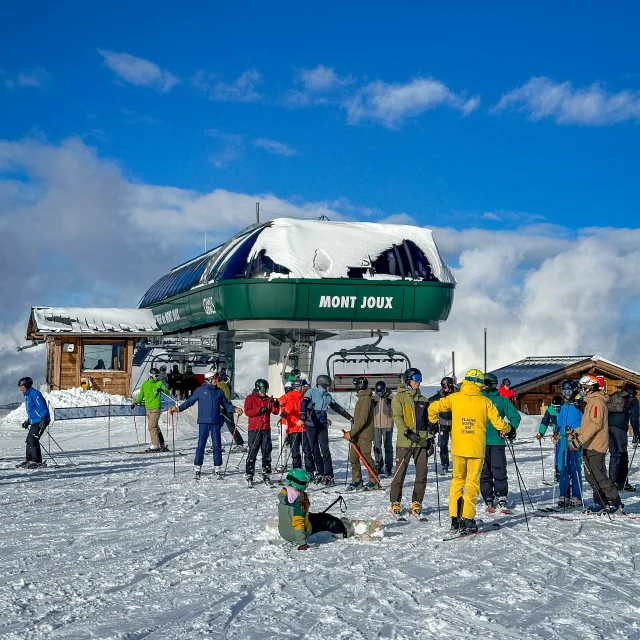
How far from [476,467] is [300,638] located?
4079 mm

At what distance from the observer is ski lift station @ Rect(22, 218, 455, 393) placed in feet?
122

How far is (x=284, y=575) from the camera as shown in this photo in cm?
717

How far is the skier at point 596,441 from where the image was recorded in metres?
10.3

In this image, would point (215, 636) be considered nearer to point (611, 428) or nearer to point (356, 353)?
point (611, 428)

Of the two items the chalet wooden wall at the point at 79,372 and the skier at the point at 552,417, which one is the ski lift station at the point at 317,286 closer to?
the chalet wooden wall at the point at 79,372

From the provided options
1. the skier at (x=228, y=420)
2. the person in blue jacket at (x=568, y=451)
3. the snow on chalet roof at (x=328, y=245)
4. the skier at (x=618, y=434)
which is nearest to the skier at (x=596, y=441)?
the person in blue jacket at (x=568, y=451)

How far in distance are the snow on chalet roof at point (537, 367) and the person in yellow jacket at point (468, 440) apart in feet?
93.3

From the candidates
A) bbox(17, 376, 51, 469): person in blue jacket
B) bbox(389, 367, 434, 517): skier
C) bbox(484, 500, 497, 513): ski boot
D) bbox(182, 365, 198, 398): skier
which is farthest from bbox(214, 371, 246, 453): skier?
bbox(182, 365, 198, 398): skier

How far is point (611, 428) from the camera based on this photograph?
12.2 meters

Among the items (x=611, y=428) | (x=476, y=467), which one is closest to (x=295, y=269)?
(x=611, y=428)

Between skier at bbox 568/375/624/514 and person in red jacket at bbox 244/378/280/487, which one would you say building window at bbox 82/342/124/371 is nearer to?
person in red jacket at bbox 244/378/280/487

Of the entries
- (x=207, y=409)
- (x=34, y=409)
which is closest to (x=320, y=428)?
(x=207, y=409)

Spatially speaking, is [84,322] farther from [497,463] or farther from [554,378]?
[497,463]

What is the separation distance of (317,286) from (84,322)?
1008 cm
